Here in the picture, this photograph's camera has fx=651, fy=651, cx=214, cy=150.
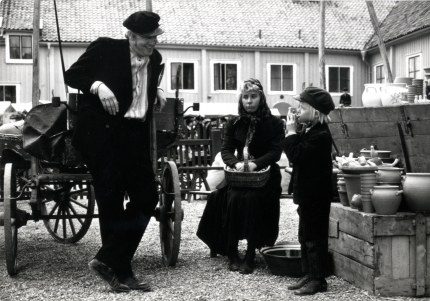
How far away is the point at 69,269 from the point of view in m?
5.74

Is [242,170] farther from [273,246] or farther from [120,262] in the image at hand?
[120,262]

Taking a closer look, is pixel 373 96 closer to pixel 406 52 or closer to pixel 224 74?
pixel 406 52

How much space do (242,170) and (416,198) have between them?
1519 mm

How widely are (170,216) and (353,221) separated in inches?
66.7

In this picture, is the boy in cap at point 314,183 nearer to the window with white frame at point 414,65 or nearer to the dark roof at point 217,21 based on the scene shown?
the window with white frame at point 414,65

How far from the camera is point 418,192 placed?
4691 millimetres

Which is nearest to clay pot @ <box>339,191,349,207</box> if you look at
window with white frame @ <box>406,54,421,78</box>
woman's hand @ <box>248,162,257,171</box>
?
woman's hand @ <box>248,162,257,171</box>

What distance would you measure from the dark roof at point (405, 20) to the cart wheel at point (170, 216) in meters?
20.5

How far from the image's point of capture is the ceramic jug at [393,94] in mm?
6027

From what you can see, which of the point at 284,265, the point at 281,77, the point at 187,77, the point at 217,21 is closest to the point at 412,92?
the point at 284,265

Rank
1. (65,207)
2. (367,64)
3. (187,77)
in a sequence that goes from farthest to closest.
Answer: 1. (367,64)
2. (187,77)
3. (65,207)

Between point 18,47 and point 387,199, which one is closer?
point 387,199

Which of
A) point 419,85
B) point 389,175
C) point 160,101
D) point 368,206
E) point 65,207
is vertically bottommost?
point 65,207

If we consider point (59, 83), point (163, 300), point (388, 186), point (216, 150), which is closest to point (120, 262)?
point (163, 300)
